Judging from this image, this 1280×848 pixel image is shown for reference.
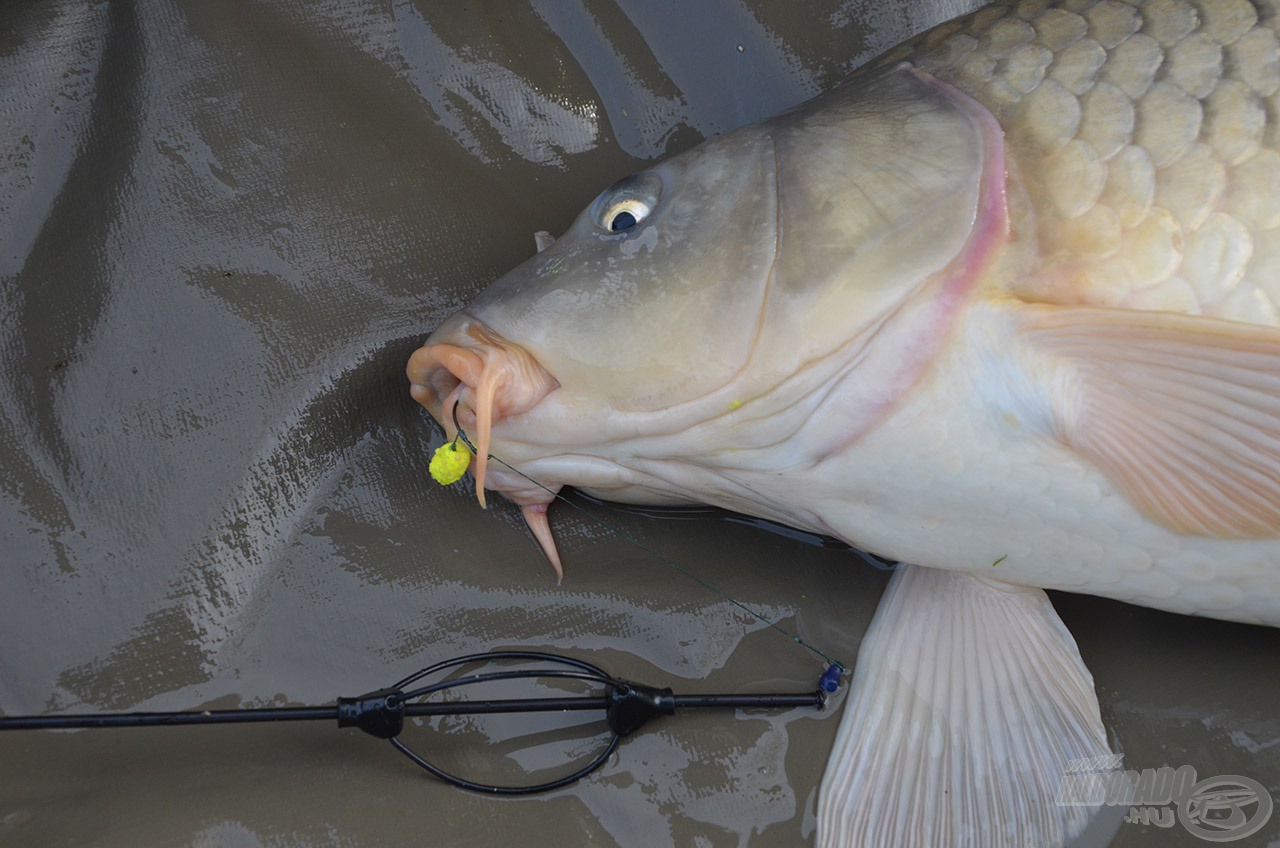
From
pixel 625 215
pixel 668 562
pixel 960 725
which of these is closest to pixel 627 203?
pixel 625 215

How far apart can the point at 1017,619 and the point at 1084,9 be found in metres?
0.96

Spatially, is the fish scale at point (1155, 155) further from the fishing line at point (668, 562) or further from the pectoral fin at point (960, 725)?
the fishing line at point (668, 562)

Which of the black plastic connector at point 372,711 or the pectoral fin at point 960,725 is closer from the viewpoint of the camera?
the black plastic connector at point 372,711

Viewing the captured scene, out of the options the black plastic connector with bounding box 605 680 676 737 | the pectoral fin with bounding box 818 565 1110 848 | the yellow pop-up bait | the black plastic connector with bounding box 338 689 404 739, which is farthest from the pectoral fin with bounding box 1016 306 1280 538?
the black plastic connector with bounding box 338 689 404 739

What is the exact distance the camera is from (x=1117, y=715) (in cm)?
155

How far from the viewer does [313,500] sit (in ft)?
5.22

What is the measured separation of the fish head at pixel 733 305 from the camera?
1.33 m

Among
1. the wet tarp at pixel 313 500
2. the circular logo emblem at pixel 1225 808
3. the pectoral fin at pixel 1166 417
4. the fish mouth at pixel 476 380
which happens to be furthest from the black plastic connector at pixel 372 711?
the circular logo emblem at pixel 1225 808

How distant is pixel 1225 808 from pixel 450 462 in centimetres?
132

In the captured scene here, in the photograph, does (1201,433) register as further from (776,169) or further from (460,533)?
(460,533)

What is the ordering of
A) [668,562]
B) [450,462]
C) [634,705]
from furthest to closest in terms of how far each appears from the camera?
[668,562] → [450,462] → [634,705]

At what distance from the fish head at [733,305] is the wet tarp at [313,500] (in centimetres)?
25

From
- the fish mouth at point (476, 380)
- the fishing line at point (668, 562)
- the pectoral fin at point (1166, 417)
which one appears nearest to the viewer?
the pectoral fin at point (1166, 417)
